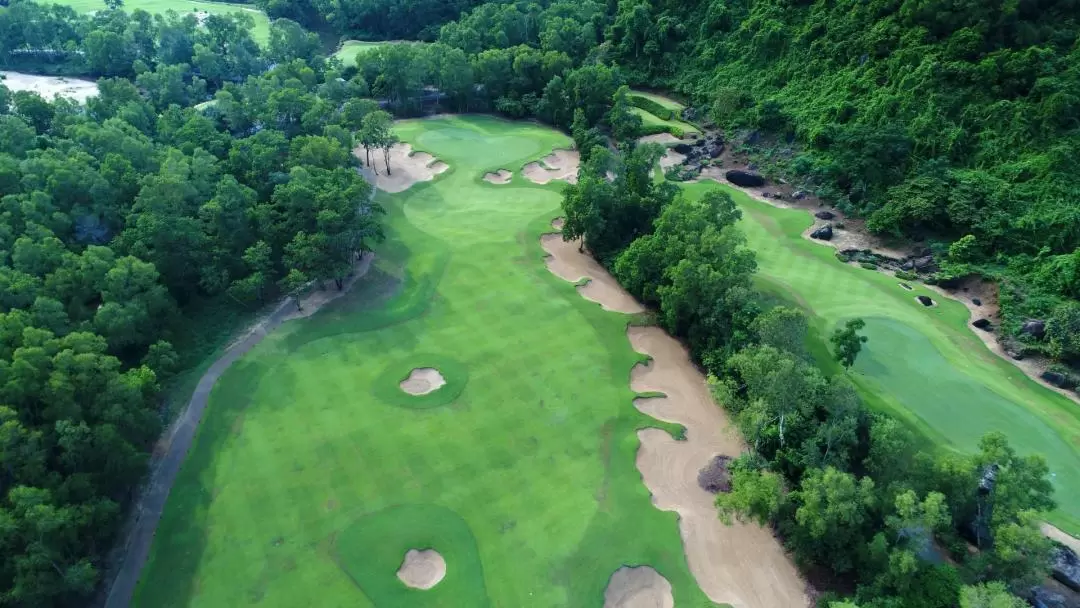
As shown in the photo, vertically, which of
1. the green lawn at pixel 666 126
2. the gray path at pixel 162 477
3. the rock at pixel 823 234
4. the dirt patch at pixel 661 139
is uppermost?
the green lawn at pixel 666 126

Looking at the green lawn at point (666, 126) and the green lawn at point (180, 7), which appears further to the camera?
the green lawn at point (180, 7)

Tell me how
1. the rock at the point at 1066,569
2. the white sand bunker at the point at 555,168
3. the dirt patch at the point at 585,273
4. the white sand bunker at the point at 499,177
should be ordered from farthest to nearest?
the white sand bunker at the point at 555,168, the white sand bunker at the point at 499,177, the dirt patch at the point at 585,273, the rock at the point at 1066,569

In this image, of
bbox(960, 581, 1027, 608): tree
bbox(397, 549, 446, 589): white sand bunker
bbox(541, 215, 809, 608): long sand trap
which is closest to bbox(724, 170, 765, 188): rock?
bbox(541, 215, 809, 608): long sand trap

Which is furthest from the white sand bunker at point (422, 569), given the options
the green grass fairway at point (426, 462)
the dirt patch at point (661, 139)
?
the dirt patch at point (661, 139)

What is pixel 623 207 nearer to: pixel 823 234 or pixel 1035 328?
pixel 823 234

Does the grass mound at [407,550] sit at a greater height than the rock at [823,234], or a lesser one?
lesser

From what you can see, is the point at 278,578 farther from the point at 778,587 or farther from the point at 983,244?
the point at 983,244

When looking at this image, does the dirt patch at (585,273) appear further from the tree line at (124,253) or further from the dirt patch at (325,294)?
the dirt patch at (325,294)

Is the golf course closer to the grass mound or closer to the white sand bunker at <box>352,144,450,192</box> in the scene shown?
the grass mound
